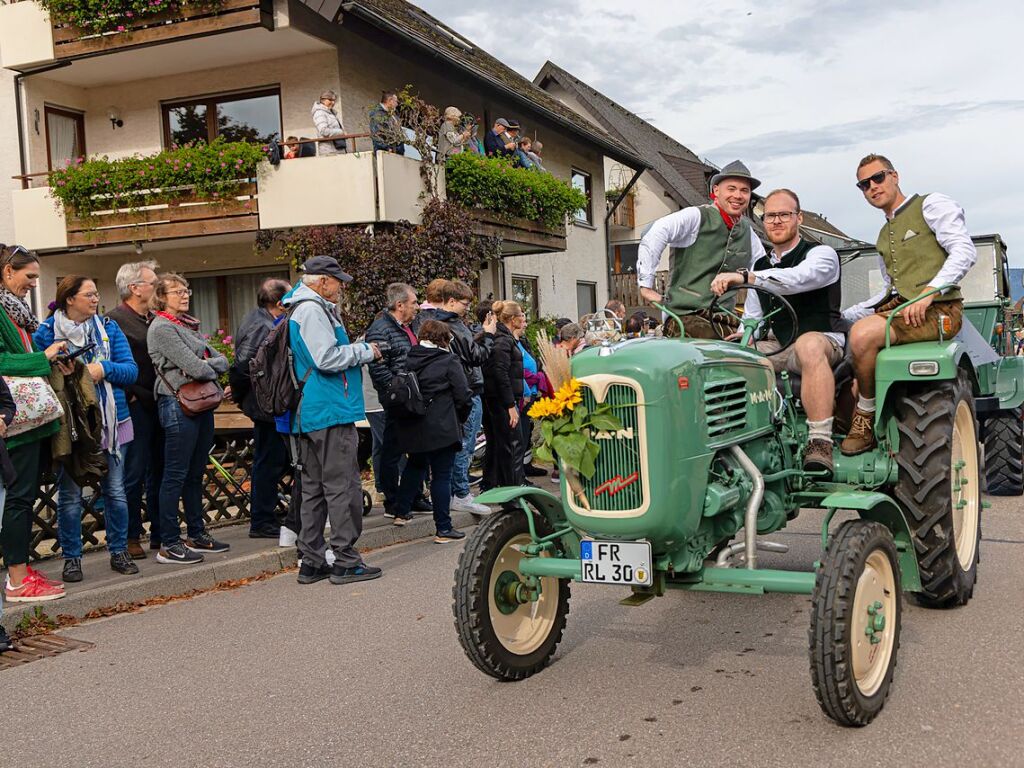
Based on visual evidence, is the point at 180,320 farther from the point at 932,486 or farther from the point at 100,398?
the point at 932,486

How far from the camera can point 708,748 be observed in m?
3.56

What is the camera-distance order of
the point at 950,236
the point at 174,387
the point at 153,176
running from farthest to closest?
the point at 153,176, the point at 174,387, the point at 950,236

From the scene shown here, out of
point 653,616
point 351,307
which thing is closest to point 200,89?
point 351,307

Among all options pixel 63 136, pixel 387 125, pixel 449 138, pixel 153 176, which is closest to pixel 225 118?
pixel 153 176

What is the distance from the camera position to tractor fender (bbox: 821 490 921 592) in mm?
3859

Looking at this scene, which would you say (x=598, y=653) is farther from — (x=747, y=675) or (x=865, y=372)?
(x=865, y=372)

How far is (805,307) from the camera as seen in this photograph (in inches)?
217

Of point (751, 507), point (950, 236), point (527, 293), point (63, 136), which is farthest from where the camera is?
point (527, 293)

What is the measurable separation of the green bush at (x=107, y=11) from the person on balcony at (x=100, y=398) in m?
10.4

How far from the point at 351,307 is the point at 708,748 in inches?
490

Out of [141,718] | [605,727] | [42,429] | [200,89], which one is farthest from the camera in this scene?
[200,89]

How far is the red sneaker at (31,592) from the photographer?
5918 mm

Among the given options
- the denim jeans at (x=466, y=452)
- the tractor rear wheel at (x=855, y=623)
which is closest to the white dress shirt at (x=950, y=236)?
the tractor rear wheel at (x=855, y=623)

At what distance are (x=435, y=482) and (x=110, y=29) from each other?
12235 mm
